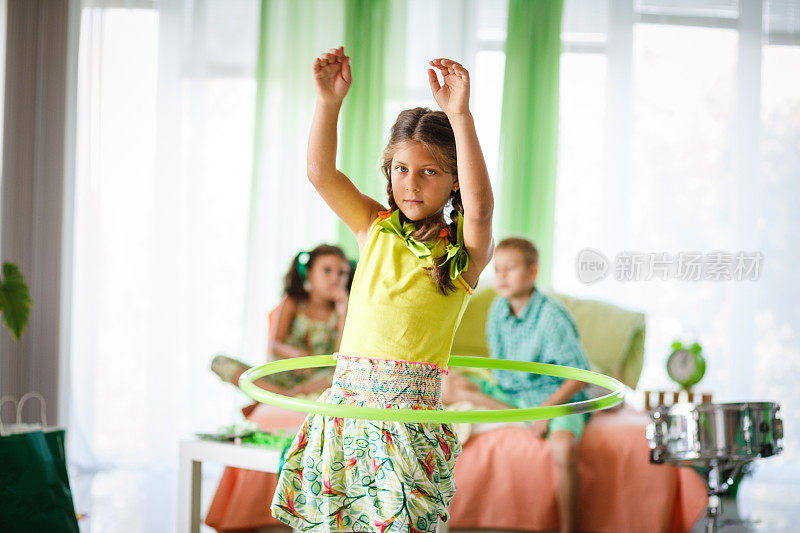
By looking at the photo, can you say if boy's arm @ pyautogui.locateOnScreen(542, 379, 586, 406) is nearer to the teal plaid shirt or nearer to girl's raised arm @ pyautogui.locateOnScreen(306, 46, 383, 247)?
the teal plaid shirt

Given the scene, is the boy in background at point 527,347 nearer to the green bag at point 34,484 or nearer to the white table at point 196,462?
the white table at point 196,462

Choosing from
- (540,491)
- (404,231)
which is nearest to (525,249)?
(540,491)

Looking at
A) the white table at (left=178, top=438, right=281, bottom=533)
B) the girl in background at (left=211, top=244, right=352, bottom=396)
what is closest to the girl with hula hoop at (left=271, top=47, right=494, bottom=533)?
the white table at (left=178, top=438, right=281, bottom=533)

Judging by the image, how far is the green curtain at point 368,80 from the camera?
3.96 meters

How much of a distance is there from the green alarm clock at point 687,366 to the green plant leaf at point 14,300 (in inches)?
99.3

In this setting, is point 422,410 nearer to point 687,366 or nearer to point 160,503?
point 160,503

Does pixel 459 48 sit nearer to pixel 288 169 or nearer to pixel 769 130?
pixel 288 169

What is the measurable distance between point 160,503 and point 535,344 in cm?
162

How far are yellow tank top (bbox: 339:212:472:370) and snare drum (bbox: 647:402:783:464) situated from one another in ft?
3.89

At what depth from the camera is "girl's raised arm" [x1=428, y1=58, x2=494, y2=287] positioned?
1241 millimetres

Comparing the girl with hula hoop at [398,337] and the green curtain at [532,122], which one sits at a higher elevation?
the green curtain at [532,122]

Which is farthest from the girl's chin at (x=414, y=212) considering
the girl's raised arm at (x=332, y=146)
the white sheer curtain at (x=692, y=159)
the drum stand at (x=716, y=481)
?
the white sheer curtain at (x=692, y=159)

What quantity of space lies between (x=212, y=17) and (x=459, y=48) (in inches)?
47.9

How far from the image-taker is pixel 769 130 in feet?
13.1
